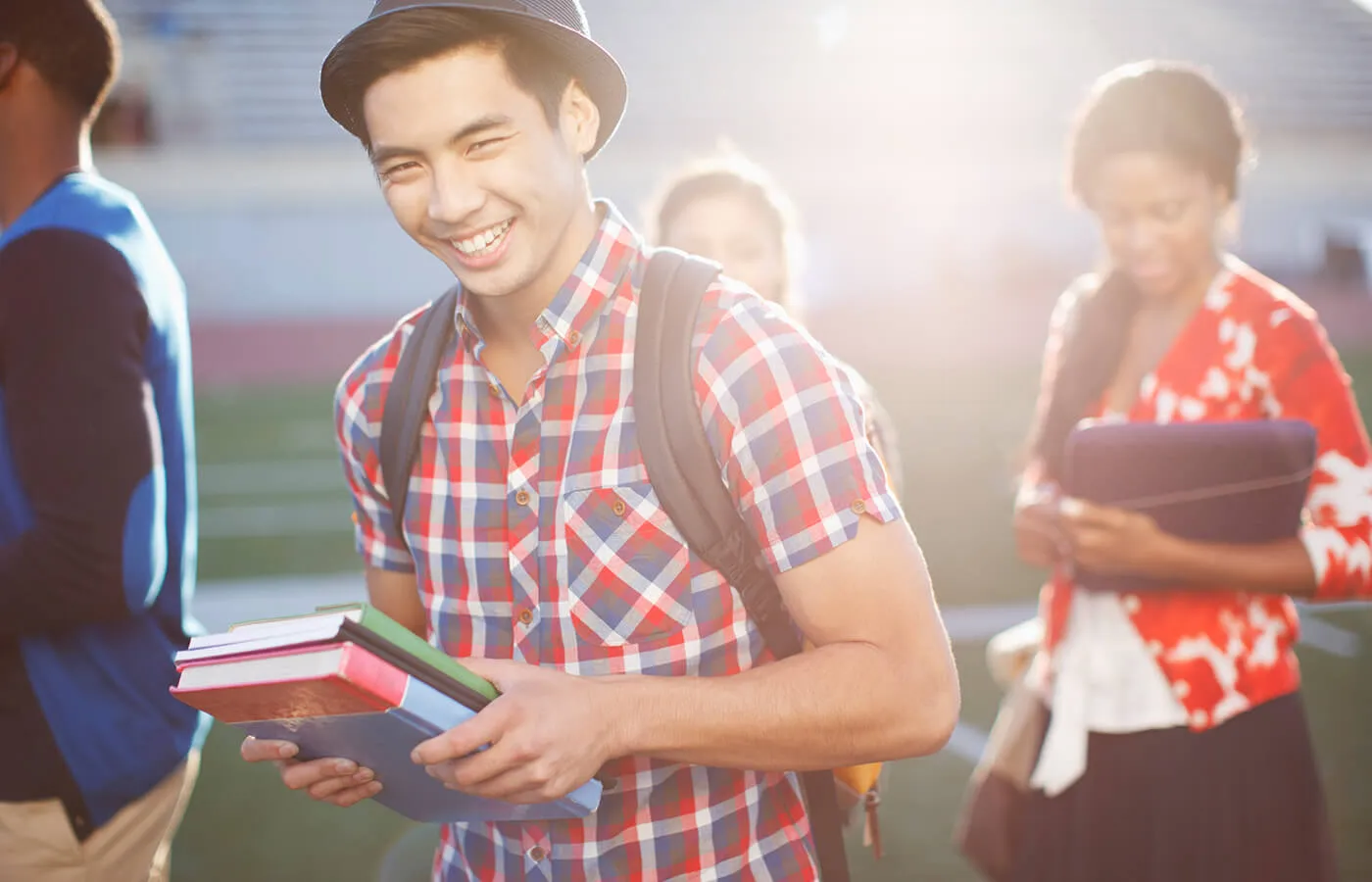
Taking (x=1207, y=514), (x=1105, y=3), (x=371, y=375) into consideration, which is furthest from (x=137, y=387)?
(x=1105, y=3)

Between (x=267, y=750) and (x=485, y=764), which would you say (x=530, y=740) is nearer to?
(x=485, y=764)

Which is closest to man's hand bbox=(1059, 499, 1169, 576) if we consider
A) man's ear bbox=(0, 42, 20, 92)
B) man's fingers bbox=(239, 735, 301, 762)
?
man's fingers bbox=(239, 735, 301, 762)

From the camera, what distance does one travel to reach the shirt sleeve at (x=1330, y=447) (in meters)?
2.63

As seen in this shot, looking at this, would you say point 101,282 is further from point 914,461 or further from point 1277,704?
point 914,461

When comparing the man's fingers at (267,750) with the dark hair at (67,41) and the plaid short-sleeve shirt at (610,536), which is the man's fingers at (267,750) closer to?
the plaid short-sleeve shirt at (610,536)

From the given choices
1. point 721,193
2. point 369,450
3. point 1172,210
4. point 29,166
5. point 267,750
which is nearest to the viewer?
point 267,750

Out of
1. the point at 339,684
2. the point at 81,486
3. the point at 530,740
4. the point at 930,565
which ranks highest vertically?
the point at 81,486

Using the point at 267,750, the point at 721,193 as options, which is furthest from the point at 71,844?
the point at 721,193

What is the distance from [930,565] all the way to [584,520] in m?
6.43

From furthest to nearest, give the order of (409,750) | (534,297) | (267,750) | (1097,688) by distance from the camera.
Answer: (1097,688)
(534,297)
(267,750)
(409,750)

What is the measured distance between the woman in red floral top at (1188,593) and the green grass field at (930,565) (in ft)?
2.81

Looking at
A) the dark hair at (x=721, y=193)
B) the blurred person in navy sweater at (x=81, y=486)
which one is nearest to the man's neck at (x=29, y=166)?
the blurred person in navy sweater at (x=81, y=486)

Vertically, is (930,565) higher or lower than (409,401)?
lower

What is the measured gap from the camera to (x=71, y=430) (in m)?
2.04
